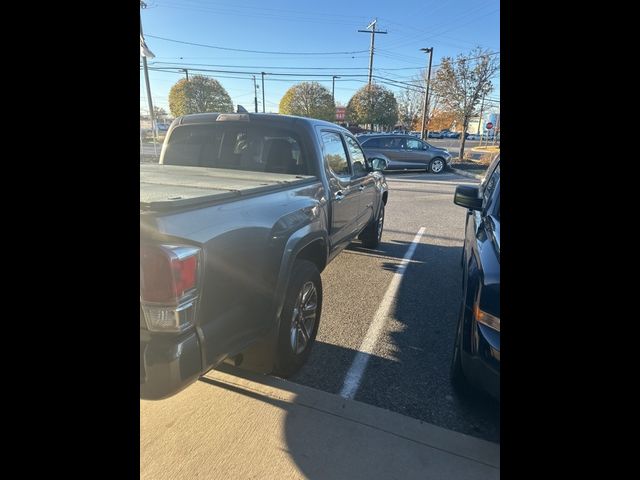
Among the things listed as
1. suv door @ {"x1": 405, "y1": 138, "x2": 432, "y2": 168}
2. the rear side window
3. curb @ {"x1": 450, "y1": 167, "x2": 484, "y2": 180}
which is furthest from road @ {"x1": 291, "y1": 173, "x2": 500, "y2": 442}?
suv door @ {"x1": 405, "y1": 138, "x2": 432, "y2": 168}

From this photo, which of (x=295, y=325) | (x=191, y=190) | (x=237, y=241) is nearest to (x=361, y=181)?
(x=295, y=325)

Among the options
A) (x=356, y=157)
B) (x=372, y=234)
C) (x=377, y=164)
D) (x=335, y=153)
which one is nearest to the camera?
(x=335, y=153)

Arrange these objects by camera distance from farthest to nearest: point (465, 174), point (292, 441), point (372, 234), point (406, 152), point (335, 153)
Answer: point (465, 174), point (406, 152), point (372, 234), point (335, 153), point (292, 441)

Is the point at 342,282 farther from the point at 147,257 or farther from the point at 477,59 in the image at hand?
the point at 477,59

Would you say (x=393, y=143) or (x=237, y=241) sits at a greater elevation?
(x=393, y=143)

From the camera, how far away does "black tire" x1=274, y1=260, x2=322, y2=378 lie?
2539 millimetres

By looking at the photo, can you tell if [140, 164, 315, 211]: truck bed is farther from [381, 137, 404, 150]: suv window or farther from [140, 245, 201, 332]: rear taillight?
[381, 137, 404, 150]: suv window

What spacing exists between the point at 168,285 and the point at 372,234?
4600 mm

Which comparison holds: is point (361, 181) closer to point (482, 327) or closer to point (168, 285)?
point (482, 327)

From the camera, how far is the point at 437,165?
56.4 ft
